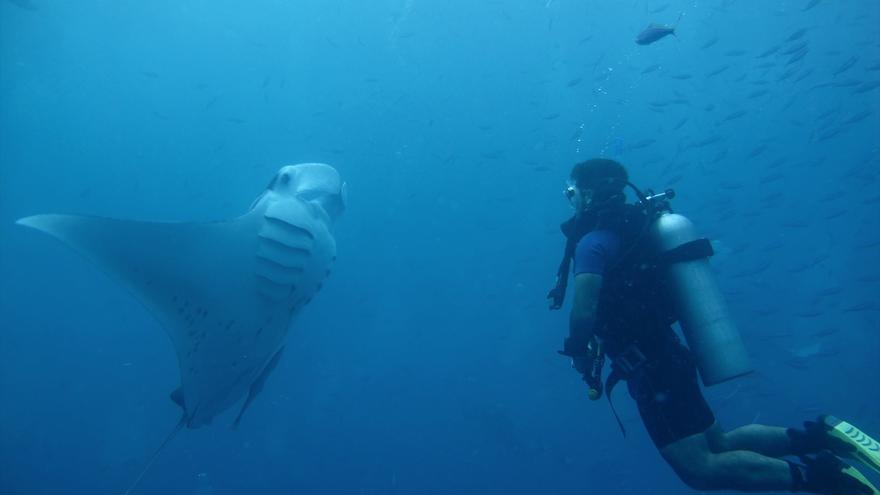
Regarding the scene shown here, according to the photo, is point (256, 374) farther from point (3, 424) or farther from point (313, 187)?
point (3, 424)

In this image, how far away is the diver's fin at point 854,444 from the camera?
335 cm

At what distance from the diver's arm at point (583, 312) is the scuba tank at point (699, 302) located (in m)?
0.67

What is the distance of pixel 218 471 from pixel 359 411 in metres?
5.34

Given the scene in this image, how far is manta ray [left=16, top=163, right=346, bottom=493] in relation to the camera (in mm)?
3293

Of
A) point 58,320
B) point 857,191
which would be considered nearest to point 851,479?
point 58,320

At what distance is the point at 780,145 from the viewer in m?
55.8

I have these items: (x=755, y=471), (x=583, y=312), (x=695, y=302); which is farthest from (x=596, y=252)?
(x=755, y=471)

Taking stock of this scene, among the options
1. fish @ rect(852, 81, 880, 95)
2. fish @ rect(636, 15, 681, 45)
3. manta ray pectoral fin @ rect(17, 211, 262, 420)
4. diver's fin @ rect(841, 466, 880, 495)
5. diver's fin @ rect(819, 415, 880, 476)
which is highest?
fish @ rect(852, 81, 880, 95)

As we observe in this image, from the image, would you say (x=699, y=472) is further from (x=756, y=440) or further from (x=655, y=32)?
(x=655, y=32)

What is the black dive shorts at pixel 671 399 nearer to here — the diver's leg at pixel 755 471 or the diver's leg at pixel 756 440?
the diver's leg at pixel 755 471

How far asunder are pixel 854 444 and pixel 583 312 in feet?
6.84

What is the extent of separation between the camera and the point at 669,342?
3.70m

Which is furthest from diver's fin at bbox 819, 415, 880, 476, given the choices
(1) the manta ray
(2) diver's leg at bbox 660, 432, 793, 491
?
(1) the manta ray

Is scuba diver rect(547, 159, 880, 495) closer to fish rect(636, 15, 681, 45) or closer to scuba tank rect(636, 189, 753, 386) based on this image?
scuba tank rect(636, 189, 753, 386)
